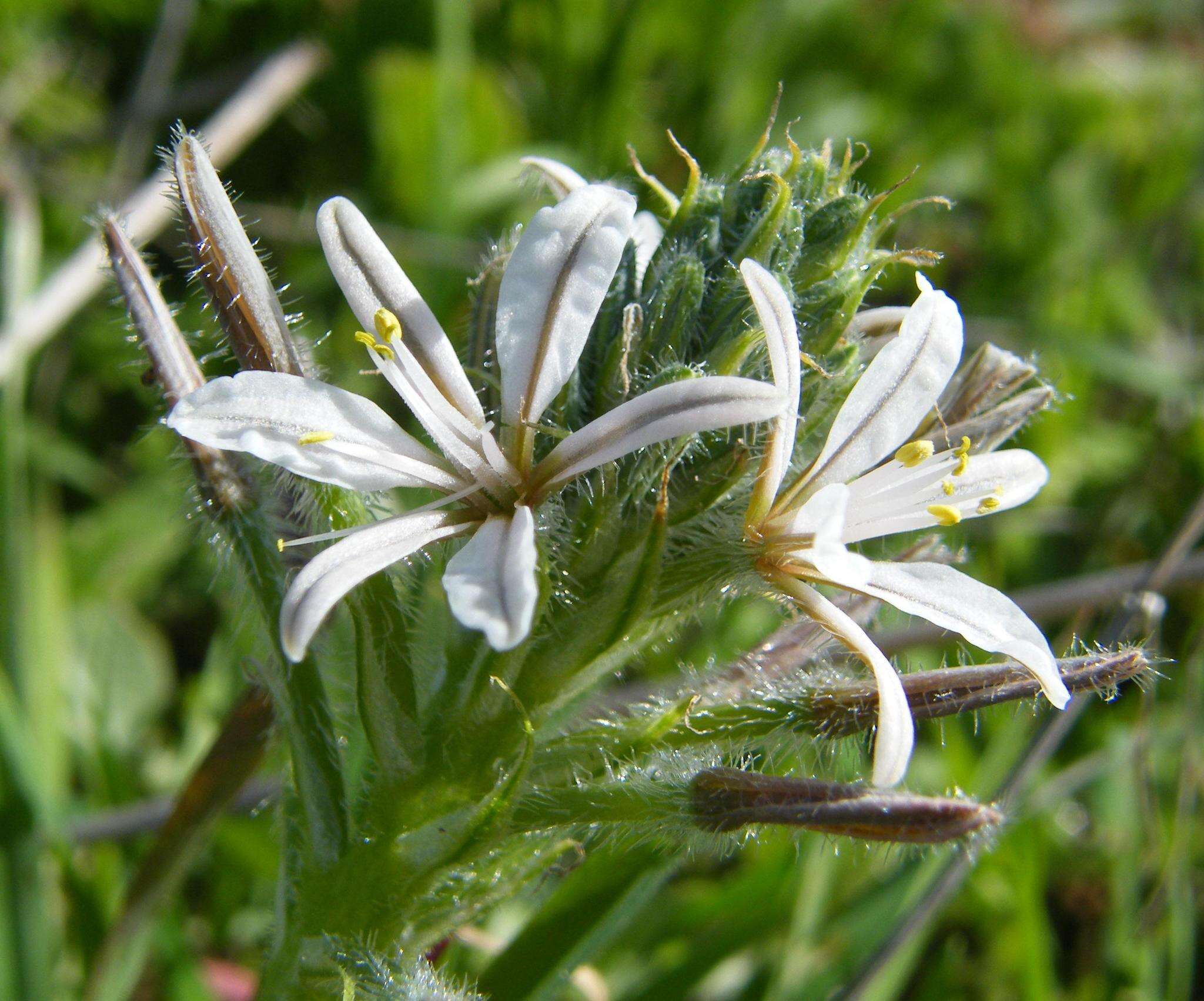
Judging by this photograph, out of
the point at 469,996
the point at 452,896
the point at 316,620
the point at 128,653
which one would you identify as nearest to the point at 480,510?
the point at 316,620

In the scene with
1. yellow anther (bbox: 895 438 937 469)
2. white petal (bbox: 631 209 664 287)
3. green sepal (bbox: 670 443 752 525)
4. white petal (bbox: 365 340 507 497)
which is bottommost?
yellow anther (bbox: 895 438 937 469)

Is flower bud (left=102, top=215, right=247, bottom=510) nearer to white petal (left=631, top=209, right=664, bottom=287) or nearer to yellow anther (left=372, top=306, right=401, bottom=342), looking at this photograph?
yellow anther (left=372, top=306, right=401, bottom=342)

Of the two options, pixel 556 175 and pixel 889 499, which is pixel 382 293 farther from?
pixel 889 499

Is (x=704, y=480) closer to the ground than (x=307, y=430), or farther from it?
closer to the ground

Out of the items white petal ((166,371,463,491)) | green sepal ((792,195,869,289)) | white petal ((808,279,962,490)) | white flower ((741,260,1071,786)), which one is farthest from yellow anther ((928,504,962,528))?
white petal ((166,371,463,491))

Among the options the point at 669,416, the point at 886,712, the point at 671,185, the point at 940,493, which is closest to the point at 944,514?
the point at 940,493

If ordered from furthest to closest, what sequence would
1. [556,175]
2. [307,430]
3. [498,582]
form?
[556,175], [307,430], [498,582]
